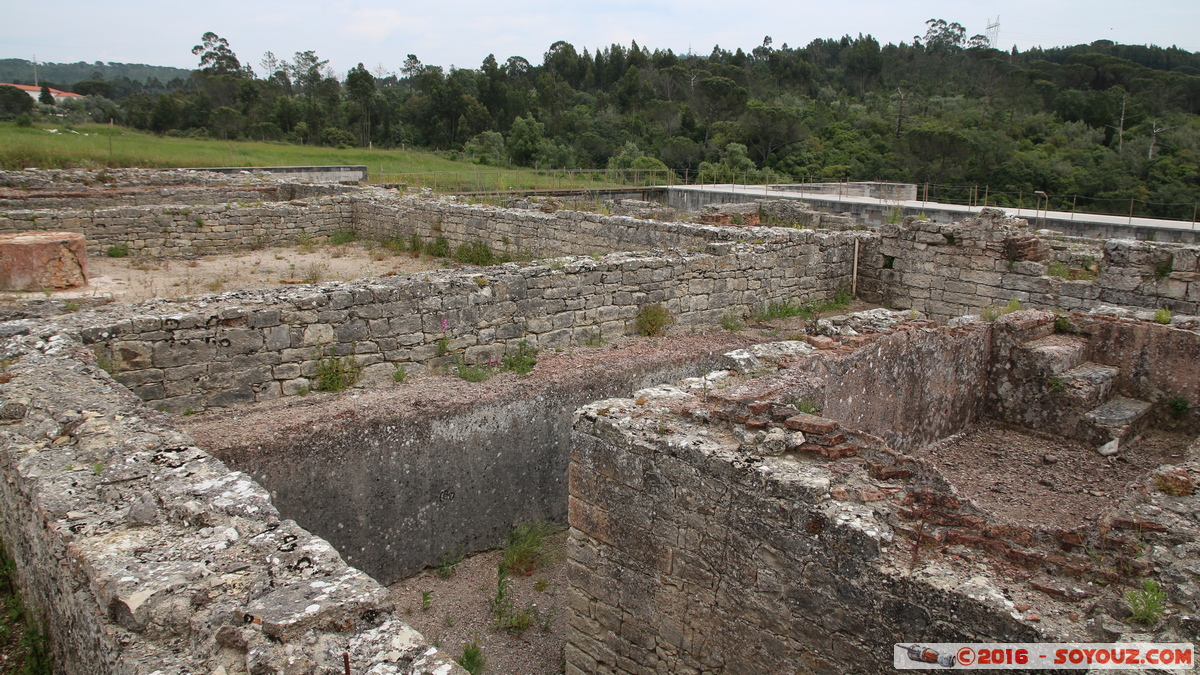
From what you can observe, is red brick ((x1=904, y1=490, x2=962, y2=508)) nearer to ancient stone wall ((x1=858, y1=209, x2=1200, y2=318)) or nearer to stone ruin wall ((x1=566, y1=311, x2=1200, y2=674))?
stone ruin wall ((x1=566, y1=311, x2=1200, y2=674))

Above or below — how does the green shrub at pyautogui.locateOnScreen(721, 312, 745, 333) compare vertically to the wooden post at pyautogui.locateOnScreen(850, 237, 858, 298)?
below

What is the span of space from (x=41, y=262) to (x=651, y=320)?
29.6 ft

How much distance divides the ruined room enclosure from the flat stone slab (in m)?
5.48

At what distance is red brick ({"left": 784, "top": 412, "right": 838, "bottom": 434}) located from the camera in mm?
3785

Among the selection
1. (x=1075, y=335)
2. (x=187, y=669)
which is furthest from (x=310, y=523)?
(x=1075, y=335)

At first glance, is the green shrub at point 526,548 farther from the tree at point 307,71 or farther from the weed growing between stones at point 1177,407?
the tree at point 307,71

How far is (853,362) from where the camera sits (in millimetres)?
5242

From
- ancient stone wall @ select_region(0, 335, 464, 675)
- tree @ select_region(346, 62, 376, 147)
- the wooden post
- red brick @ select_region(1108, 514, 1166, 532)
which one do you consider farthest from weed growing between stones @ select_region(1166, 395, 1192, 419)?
tree @ select_region(346, 62, 376, 147)

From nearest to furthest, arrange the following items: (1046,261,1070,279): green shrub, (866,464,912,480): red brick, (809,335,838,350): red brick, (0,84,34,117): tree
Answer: (866,464,912,480): red brick
(809,335,838,350): red brick
(1046,261,1070,279): green shrub
(0,84,34,117): tree

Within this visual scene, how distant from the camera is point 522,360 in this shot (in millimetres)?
7551

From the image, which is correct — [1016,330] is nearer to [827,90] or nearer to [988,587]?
[988,587]

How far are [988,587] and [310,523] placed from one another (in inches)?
182

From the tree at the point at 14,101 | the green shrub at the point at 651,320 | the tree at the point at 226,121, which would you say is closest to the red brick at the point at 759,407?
the green shrub at the point at 651,320

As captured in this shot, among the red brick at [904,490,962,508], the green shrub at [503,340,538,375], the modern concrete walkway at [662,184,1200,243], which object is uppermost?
the modern concrete walkway at [662,184,1200,243]
